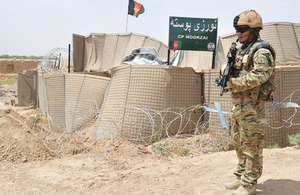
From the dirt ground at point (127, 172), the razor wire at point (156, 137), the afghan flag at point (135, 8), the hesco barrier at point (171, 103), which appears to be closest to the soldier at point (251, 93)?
the dirt ground at point (127, 172)

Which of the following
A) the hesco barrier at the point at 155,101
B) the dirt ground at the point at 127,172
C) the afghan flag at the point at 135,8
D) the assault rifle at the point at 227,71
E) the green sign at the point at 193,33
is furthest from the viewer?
the afghan flag at the point at 135,8

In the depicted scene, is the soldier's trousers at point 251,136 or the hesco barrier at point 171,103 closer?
the soldier's trousers at point 251,136

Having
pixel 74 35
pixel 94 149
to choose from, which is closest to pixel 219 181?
pixel 94 149

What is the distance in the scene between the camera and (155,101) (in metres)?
5.86

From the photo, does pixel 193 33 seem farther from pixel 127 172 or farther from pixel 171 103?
pixel 127 172

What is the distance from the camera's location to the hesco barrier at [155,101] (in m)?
5.82

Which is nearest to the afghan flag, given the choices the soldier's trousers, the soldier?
the soldier

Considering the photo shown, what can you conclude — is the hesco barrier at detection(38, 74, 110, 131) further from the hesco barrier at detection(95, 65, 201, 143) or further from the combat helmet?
the combat helmet

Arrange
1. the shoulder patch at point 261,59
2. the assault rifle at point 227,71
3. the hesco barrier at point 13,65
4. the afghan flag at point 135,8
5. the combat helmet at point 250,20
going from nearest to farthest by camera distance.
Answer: the shoulder patch at point 261,59
the combat helmet at point 250,20
the assault rifle at point 227,71
the afghan flag at point 135,8
the hesco barrier at point 13,65

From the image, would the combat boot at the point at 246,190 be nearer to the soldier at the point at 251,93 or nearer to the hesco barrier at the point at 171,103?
the soldier at the point at 251,93

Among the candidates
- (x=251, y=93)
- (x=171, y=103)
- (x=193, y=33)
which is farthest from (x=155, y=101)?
(x=251, y=93)

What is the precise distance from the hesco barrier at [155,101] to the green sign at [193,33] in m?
1.52

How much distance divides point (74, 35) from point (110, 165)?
8.85 metres

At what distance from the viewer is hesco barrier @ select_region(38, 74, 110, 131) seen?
7.25 m
